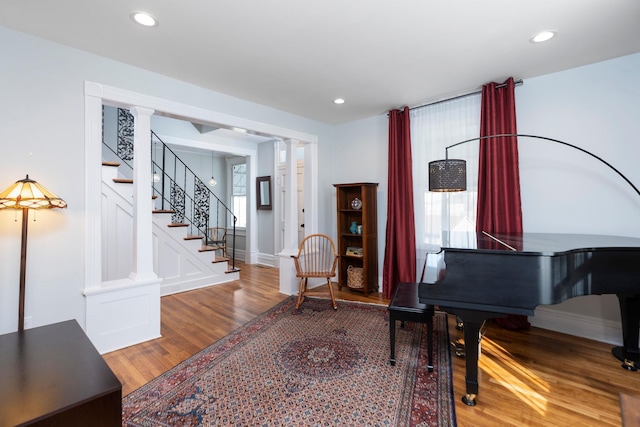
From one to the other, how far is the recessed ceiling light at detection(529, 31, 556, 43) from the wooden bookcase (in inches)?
93.1

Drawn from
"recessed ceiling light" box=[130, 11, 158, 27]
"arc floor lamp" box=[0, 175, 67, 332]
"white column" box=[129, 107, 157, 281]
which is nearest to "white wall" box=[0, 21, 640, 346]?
"arc floor lamp" box=[0, 175, 67, 332]

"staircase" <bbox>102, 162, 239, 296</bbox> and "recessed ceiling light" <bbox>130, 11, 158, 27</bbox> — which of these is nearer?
"recessed ceiling light" <bbox>130, 11, 158, 27</bbox>

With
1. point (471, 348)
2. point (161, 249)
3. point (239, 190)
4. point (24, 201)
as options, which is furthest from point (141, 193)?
point (239, 190)

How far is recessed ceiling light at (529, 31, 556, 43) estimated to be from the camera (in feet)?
7.57

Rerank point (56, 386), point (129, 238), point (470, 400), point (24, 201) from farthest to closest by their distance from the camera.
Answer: point (129, 238) → point (24, 201) → point (470, 400) → point (56, 386)

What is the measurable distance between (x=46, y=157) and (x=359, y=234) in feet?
11.7

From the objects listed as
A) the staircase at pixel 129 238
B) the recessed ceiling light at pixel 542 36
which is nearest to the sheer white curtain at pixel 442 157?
the recessed ceiling light at pixel 542 36

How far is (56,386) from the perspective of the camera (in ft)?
3.72

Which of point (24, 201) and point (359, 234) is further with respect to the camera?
point (359, 234)

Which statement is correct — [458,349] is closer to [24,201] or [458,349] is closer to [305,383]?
[305,383]

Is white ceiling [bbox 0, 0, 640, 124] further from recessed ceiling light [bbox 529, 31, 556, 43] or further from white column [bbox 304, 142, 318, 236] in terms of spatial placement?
white column [bbox 304, 142, 318, 236]

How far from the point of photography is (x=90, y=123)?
8.36ft

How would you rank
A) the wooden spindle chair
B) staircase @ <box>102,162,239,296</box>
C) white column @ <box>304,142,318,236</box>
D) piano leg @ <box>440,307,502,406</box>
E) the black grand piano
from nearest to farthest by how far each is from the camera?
the black grand piano, piano leg @ <box>440,307,502,406</box>, staircase @ <box>102,162,239,296</box>, the wooden spindle chair, white column @ <box>304,142,318,236</box>

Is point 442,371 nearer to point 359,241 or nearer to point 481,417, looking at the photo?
point 481,417
